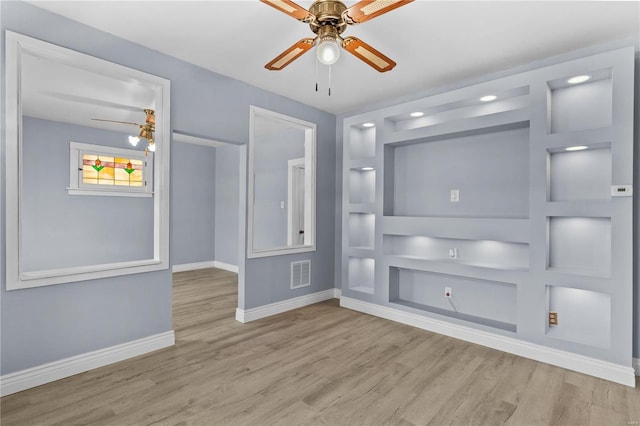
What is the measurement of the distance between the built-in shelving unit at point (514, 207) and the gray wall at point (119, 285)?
1.32m

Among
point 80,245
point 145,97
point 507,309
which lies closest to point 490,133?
point 507,309

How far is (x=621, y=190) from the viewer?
2.60 meters

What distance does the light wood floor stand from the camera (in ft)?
6.92

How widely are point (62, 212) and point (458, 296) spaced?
19.9 feet

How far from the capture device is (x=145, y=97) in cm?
Answer: 429

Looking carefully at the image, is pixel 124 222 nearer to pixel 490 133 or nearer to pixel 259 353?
pixel 259 353

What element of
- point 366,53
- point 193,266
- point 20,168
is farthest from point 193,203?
point 366,53

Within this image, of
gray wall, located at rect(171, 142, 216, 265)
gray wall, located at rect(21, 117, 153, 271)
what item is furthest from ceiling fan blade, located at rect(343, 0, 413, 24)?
gray wall, located at rect(171, 142, 216, 265)

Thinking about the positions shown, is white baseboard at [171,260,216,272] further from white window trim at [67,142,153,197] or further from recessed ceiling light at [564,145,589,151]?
recessed ceiling light at [564,145,589,151]

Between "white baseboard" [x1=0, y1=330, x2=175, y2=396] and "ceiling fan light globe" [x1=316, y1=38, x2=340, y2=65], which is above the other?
"ceiling fan light globe" [x1=316, y1=38, x2=340, y2=65]

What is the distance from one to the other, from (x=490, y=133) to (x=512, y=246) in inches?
47.4

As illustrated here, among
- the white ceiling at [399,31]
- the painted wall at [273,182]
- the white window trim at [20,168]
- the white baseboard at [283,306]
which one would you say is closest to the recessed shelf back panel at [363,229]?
the white baseboard at [283,306]

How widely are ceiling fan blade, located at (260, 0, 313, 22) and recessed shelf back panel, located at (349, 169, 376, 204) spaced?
286 cm

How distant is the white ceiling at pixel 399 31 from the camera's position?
7.90ft
